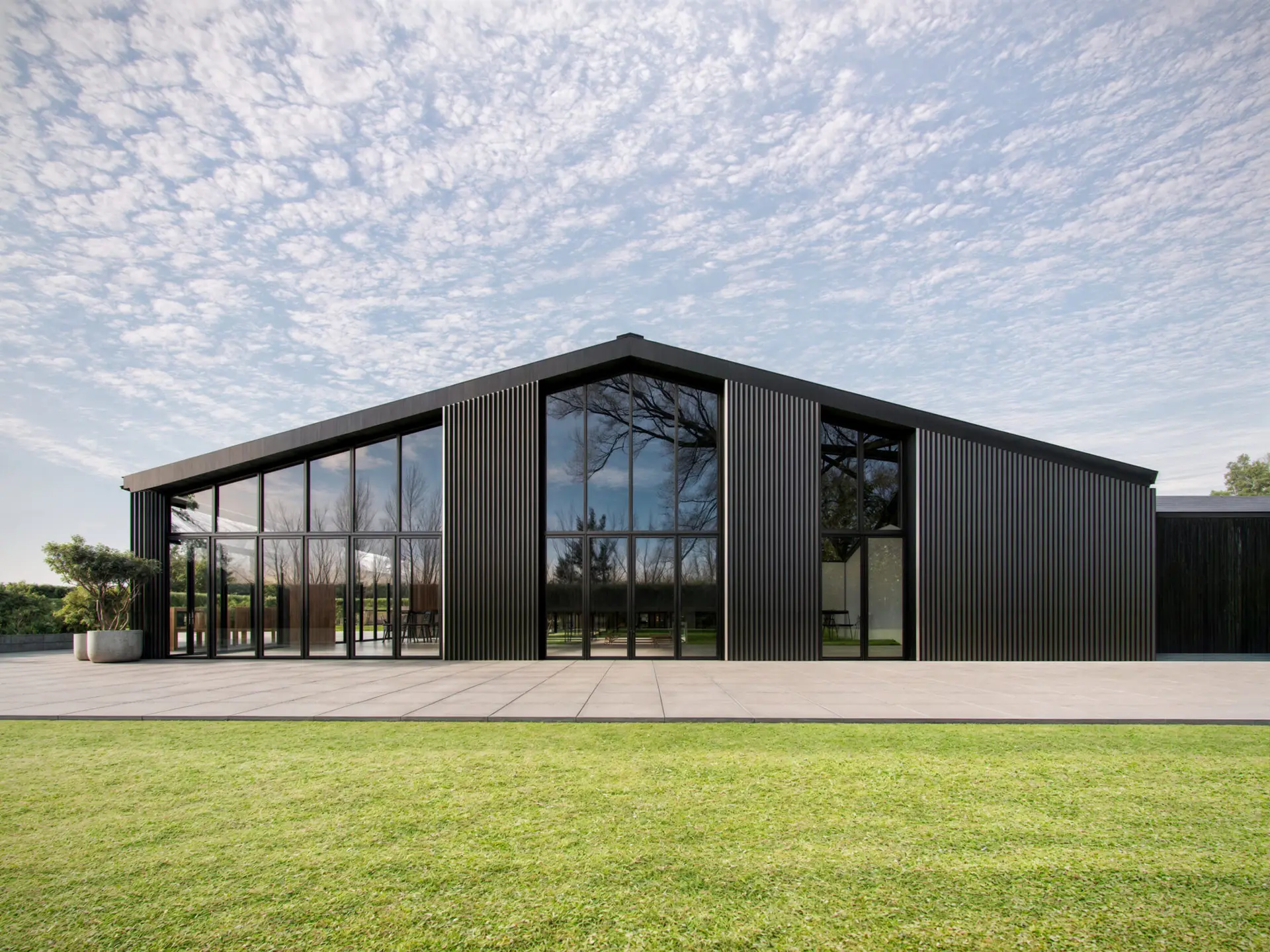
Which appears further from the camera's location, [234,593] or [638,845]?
[234,593]

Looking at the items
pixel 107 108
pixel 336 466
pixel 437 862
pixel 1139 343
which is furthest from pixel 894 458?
pixel 107 108

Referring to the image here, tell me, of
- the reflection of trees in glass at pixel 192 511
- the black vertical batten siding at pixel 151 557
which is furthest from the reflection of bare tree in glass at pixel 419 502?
the black vertical batten siding at pixel 151 557

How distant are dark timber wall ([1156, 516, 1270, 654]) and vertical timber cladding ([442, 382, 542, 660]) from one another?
12.9 meters

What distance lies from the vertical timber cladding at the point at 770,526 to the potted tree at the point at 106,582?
459 inches

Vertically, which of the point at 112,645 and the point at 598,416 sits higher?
the point at 598,416

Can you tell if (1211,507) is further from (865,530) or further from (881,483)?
(865,530)

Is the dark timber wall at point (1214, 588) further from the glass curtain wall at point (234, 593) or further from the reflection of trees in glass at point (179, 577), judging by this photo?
the reflection of trees in glass at point (179, 577)

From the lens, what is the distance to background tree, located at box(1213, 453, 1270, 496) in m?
40.6

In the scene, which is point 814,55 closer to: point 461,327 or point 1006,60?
point 1006,60

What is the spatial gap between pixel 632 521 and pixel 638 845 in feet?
33.8

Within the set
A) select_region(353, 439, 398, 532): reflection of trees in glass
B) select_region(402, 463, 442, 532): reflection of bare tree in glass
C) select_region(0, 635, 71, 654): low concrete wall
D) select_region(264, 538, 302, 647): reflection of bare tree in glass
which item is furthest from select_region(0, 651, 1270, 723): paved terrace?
select_region(0, 635, 71, 654): low concrete wall

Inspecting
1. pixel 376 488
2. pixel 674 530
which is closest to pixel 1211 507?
pixel 674 530

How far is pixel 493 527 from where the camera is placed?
545 inches

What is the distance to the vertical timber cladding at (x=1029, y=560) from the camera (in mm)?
13383
